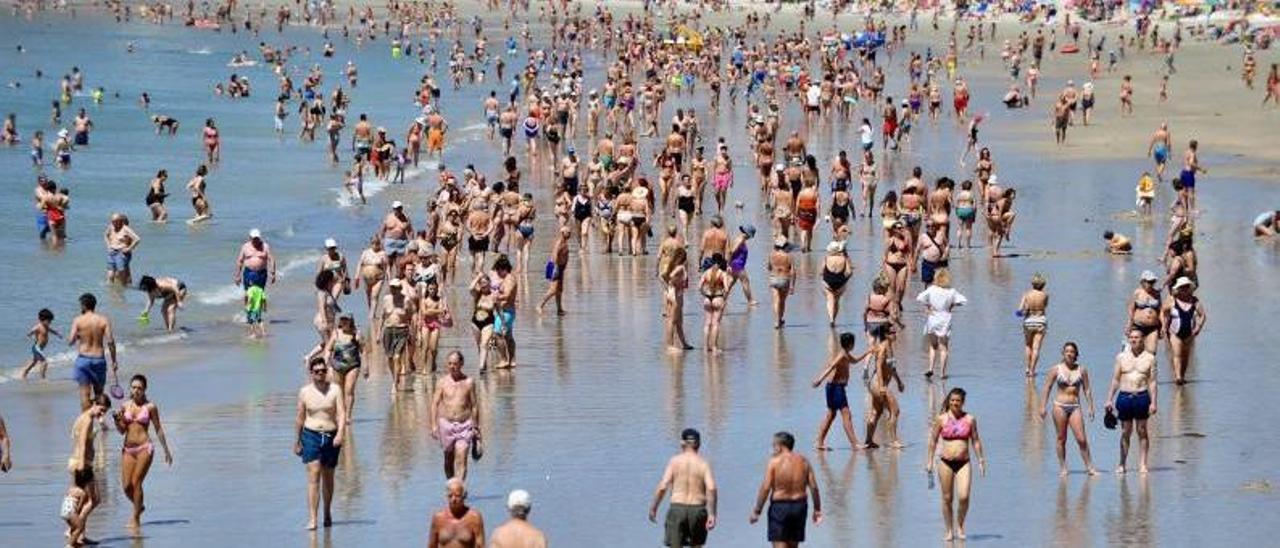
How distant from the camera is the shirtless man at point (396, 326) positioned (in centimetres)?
1962

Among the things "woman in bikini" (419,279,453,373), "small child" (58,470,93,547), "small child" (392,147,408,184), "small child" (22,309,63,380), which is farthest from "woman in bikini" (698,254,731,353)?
"small child" (392,147,408,184)

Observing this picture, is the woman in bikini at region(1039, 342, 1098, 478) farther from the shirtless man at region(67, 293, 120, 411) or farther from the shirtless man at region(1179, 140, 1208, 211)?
the shirtless man at region(1179, 140, 1208, 211)

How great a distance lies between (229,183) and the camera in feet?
144

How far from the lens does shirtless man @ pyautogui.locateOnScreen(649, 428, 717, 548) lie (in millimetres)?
12523

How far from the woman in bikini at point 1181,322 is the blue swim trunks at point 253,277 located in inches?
398

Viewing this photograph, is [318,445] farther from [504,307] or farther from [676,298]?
[676,298]

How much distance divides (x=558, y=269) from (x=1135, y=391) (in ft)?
31.0

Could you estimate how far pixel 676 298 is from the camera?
21.5m

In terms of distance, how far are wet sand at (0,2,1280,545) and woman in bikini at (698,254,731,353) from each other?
0.29 meters

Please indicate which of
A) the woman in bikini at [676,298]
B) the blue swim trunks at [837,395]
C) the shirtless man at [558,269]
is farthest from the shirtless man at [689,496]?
the shirtless man at [558,269]

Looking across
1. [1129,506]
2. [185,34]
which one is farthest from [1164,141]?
[185,34]

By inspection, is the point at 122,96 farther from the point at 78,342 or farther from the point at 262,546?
the point at 262,546

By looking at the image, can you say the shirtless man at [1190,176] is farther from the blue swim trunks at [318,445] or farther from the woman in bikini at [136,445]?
the woman in bikini at [136,445]

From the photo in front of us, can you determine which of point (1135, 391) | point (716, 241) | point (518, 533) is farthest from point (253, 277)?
point (518, 533)
